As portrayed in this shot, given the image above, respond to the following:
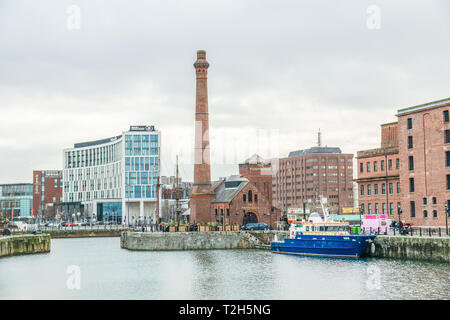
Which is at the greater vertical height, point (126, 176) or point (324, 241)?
point (126, 176)

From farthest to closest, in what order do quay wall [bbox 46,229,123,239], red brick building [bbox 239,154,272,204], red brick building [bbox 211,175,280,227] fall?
quay wall [bbox 46,229,123,239] < red brick building [bbox 239,154,272,204] < red brick building [bbox 211,175,280,227]

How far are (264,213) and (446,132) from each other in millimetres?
35890

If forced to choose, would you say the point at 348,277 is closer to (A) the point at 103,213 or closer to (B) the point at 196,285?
(B) the point at 196,285

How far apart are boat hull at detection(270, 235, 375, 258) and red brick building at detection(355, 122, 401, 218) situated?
2182 centimetres

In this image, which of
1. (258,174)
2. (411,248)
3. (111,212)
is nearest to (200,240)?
(258,174)

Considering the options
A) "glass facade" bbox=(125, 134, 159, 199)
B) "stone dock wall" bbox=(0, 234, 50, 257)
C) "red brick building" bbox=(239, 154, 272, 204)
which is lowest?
"stone dock wall" bbox=(0, 234, 50, 257)

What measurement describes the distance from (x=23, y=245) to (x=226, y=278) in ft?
132

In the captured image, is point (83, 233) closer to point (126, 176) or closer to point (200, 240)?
point (126, 176)

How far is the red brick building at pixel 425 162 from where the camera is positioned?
7394 centimetres

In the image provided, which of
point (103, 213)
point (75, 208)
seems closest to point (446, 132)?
point (103, 213)

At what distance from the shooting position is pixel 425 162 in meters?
76.8

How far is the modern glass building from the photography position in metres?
164

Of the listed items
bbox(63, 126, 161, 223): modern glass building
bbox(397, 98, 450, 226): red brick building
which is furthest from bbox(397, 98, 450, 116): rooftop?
bbox(63, 126, 161, 223): modern glass building

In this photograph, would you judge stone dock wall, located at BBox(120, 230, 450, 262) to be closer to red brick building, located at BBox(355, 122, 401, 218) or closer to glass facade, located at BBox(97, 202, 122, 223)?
red brick building, located at BBox(355, 122, 401, 218)
